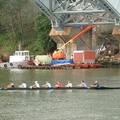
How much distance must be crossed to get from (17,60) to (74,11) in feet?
49.6

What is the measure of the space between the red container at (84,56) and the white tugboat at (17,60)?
794cm

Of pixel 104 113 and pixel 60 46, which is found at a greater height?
pixel 60 46

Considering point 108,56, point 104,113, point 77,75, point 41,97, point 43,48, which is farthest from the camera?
point 43,48

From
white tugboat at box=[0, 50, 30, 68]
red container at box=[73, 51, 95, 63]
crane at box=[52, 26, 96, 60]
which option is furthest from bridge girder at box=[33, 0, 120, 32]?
white tugboat at box=[0, 50, 30, 68]

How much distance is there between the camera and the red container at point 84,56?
3206 inches

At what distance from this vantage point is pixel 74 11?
75250 millimetres

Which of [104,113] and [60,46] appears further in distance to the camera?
[60,46]

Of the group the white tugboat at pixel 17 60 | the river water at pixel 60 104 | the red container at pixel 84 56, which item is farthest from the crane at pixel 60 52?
the river water at pixel 60 104

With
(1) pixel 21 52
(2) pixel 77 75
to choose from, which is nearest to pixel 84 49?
(1) pixel 21 52

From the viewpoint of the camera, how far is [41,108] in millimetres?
41688

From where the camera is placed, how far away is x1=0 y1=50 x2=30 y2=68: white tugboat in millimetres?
84206

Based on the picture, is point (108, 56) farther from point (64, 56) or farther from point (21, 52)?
point (21, 52)

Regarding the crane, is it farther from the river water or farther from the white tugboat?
the river water

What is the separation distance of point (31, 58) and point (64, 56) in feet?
20.7
